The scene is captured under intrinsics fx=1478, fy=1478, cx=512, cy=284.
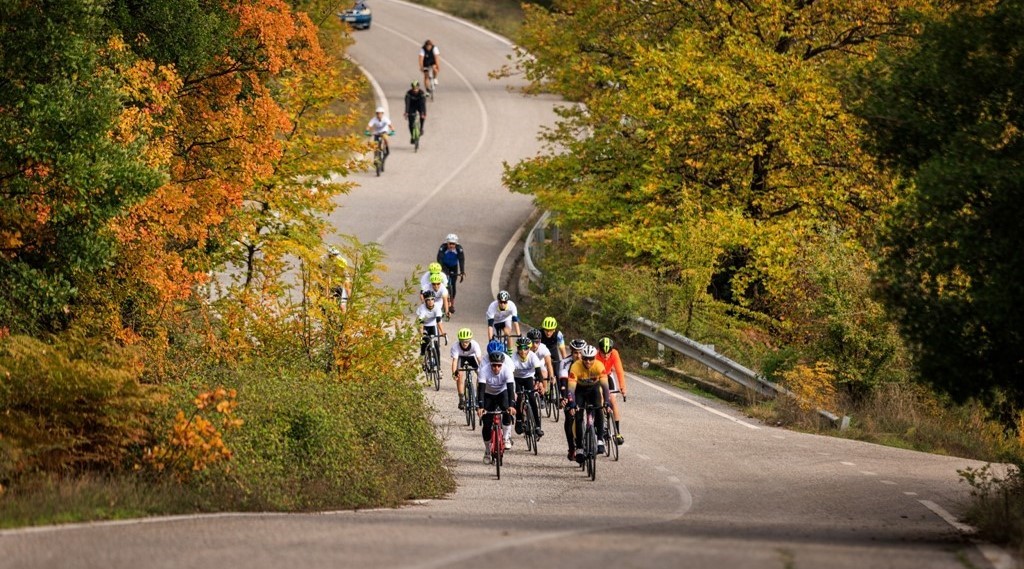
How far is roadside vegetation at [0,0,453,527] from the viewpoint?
14836 millimetres

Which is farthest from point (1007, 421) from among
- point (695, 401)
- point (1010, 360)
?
point (695, 401)

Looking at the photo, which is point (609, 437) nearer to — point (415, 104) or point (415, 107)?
point (415, 104)

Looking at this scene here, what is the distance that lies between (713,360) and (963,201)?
11420mm

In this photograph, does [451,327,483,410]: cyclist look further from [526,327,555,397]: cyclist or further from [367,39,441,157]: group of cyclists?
[367,39,441,157]: group of cyclists

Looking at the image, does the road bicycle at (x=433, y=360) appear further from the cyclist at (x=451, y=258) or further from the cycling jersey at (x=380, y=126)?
the cycling jersey at (x=380, y=126)

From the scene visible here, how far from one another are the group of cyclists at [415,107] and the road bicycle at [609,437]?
20879mm

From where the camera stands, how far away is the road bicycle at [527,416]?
20.6 m

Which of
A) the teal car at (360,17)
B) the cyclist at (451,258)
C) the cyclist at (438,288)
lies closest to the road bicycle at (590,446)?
the cyclist at (438,288)

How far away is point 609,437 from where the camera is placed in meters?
20.3

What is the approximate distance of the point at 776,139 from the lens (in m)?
31.7

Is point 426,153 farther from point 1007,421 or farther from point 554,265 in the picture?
point 1007,421

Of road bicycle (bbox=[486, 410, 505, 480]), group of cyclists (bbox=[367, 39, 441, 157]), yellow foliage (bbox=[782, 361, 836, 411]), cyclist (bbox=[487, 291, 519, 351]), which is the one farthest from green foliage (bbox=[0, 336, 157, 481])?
group of cyclists (bbox=[367, 39, 441, 157])

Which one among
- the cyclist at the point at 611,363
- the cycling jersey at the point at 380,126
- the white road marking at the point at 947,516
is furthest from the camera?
the cycling jersey at the point at 380,126

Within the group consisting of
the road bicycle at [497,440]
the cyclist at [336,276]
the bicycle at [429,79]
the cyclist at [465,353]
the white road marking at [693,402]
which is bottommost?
the white road marking at [693,402]
